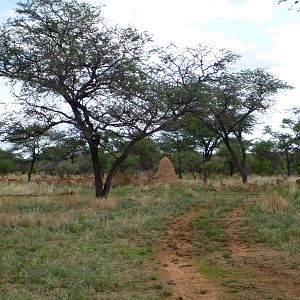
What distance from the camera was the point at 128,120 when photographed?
55.1 ft

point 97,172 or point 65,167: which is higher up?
point 65,167

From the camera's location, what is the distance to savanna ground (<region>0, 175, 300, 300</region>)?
612 cm

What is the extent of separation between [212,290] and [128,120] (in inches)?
440

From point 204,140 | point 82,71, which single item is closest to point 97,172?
point 82,71

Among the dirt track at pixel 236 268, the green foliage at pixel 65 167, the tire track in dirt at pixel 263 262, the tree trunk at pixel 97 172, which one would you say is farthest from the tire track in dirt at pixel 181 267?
the green foliage at pixel 65 167

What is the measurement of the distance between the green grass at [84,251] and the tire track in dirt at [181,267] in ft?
0.69

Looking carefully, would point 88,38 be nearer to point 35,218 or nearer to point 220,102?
point 35,218

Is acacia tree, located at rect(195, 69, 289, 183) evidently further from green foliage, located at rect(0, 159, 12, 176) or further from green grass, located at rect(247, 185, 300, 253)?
green foliage, located at rect(0, 159, 12, 176)

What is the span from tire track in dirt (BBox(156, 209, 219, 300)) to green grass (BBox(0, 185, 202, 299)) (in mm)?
210

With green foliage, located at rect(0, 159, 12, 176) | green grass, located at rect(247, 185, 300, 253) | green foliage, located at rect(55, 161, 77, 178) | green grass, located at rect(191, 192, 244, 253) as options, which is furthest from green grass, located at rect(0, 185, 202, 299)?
green foliage, located at rect(0, 159, 12, 176)

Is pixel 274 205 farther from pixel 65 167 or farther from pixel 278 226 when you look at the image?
pixel 65 167

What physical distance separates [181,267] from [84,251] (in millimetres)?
1892

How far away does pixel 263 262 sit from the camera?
7.75 meters

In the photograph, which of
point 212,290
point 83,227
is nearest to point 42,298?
point 212,290
